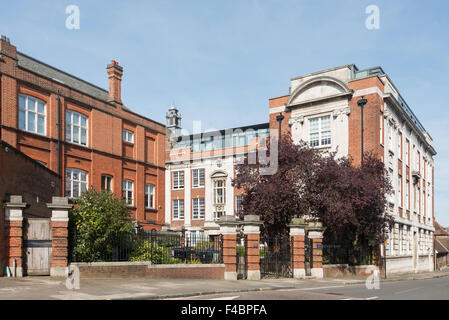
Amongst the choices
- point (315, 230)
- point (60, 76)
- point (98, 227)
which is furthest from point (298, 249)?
point (60, 76)

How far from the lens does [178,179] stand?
6456 cm

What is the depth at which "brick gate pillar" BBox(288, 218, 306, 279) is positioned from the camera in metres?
22.7

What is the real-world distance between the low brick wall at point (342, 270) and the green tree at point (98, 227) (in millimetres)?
11975

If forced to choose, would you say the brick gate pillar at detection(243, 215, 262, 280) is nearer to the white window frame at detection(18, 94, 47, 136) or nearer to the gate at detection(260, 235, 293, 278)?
Answer: the gate at detection(260, 235, 293, 278)

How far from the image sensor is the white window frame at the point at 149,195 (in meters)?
39.2

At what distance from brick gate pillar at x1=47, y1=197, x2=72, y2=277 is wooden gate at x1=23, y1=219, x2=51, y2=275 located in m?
0.43

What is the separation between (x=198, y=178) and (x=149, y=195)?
905 inches

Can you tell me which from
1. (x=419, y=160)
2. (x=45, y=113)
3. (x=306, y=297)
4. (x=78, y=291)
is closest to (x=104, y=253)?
(x=78, y=291)

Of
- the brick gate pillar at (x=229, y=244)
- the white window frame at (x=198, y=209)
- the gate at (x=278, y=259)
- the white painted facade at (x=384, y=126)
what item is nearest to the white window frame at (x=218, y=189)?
the white window frame at (x=198, y=209)

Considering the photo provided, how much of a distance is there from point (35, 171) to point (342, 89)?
24.1 m

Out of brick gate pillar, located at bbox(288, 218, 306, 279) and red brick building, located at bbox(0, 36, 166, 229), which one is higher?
red brick building, located at bbox(0, 36, 166, 229)

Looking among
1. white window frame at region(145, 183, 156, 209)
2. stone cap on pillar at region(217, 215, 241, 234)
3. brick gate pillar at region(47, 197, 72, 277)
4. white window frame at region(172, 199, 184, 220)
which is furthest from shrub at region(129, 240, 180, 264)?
white window frame at region(172, 199, 184, 220)

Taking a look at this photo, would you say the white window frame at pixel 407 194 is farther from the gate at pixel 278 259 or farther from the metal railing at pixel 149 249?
the metal railing at pixel 149 249

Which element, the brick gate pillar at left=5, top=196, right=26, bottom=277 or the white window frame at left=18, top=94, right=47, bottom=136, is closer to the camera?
the brick gate pillar at left=5, top=196, right=26, bottom=277
